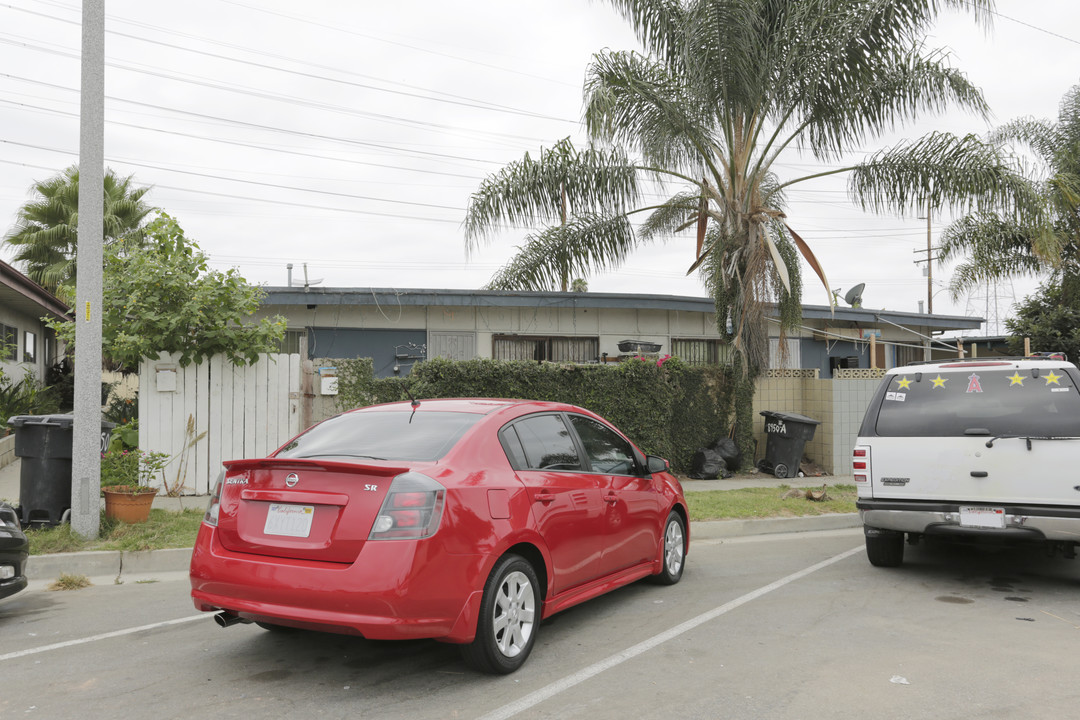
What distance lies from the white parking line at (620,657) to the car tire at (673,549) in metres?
0.64

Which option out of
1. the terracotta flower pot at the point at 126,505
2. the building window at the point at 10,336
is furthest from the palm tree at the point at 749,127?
the building window at the point at 10,336

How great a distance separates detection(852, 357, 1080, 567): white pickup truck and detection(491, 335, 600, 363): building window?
978cm

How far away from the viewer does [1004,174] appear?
12844 mm

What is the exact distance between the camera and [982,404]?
6770mm

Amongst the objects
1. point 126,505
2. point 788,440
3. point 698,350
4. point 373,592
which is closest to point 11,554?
point 126,505

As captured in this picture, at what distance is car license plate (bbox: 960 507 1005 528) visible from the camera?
253 inches

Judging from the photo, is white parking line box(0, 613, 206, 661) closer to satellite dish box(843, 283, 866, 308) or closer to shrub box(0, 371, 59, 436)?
shrub box(0, 371, 59, 436)

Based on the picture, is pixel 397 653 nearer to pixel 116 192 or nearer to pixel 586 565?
pixel 586 565

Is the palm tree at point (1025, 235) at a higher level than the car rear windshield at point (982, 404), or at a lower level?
higher

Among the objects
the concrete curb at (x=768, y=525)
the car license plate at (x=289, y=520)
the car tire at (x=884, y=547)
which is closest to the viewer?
the car license plate at (x=289, y=520)

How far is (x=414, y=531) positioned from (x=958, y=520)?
15.5 feet

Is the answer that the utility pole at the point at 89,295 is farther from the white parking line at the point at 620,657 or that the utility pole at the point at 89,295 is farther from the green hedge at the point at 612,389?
the white parking line at the point at 620,657

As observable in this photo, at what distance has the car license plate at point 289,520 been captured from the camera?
426 centimetres

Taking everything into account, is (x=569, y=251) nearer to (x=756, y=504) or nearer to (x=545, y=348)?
(x=545, y=348)
